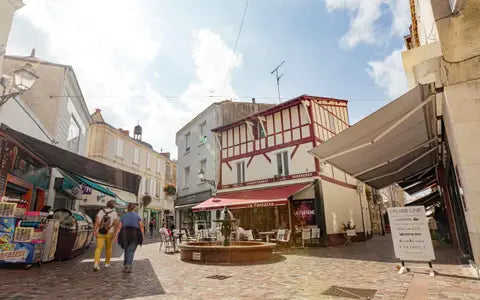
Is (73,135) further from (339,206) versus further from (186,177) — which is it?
(339,206)

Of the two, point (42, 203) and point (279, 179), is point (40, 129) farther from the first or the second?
point (279, 179)

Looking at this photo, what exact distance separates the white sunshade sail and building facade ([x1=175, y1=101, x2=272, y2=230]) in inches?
434

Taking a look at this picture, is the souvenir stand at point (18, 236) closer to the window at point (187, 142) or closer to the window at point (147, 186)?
the window at point (187, 142)

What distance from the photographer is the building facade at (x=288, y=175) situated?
13.1 metres

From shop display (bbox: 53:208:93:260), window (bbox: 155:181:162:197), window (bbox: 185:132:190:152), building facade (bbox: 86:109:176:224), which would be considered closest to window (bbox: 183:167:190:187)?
window (bbox: 185:132:190:152)

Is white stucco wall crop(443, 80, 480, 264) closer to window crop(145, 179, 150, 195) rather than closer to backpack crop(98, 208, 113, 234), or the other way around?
backpack crop(98, 208, 113, 234)

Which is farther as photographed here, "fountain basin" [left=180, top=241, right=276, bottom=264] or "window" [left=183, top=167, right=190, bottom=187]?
"window" [left=183, top=167, right=190, bottom=187]

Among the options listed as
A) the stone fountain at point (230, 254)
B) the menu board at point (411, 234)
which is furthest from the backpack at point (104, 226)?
the menu board at point (411, 234)

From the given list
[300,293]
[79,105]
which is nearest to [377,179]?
[300,293]

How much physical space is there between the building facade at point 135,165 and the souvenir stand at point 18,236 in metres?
14.5

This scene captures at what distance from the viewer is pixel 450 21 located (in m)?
3.88

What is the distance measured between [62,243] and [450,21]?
9254mm

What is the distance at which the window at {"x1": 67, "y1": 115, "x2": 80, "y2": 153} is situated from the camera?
12766 mm

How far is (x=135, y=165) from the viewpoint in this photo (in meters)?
25.7
